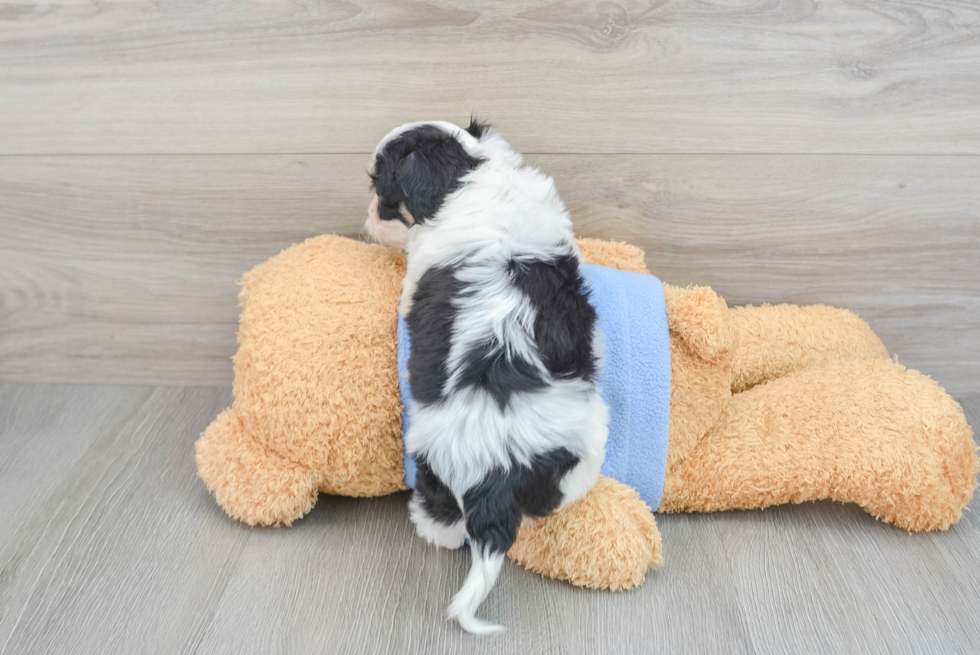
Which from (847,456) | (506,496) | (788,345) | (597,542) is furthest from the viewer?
(788,345)

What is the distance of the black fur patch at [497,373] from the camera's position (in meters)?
0.81

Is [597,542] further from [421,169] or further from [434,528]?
[421,169]

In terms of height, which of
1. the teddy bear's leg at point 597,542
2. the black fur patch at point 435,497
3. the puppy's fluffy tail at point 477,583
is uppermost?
the black fur patch at point 435,497

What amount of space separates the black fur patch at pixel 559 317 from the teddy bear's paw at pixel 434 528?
23 cm

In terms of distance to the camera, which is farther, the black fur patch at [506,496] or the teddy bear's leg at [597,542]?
the teddy bear's leg at [597,542]

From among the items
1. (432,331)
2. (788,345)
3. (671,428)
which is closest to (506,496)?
(432,331)

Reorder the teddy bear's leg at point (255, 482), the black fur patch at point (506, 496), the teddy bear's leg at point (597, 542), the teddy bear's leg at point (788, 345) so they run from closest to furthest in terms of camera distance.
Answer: the black fur patch at point (506, 496) < the teddy bear's leg at point (597, 542) < the teddy bear's leg at point (255, 482) < the teddy bear's leg at point (788, 345)

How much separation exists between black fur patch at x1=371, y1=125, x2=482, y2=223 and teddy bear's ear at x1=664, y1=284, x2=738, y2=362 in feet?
1.14

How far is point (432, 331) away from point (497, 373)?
0.10m

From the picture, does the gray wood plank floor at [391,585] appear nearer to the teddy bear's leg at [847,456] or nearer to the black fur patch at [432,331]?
the teddy bear's leg at [847,456]

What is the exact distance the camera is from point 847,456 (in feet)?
3.33

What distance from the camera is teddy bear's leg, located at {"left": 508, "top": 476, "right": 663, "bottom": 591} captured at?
0.91 metres

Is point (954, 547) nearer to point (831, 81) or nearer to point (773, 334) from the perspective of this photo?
point (773, 334)

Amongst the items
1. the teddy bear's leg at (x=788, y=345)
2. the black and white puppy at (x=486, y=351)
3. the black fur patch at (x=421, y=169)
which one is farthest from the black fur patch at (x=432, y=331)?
the teddy bear's leg at (x=788, y=345)
